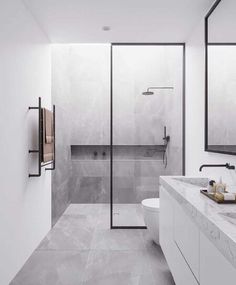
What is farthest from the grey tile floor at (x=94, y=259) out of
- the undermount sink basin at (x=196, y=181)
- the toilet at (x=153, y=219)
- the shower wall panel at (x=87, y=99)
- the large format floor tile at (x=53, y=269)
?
the shower wall panel at (x=87, y=99)

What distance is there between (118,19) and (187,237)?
2199 mm

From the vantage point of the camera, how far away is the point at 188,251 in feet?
4.68

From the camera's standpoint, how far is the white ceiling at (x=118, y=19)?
2.33 m

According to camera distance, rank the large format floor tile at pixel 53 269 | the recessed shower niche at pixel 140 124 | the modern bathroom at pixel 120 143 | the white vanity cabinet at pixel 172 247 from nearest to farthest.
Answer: the white vanity cabinet at pixel 172 247, the modern bathroom at pixel 120 143, the large format floor tile at pixel 53 269, the recessed shower niche at pixel 140 124

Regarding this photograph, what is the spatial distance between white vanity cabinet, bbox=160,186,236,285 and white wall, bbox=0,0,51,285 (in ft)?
4.16

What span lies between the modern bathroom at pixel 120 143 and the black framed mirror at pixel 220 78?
0.01 m

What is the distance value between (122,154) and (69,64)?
2.03 metres

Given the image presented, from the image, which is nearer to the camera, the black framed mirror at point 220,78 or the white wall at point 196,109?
the black framed mirror at point 220,78

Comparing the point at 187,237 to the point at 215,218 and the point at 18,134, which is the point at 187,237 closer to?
the point at 215,218

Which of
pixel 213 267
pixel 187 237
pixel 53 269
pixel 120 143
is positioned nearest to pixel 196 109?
pixel 120 143

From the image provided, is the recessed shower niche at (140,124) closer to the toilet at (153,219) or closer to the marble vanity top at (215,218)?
the toilet at (153,219)

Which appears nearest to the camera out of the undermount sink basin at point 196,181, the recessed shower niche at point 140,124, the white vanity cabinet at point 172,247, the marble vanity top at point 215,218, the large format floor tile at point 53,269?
the marble vanity top at point 215,218

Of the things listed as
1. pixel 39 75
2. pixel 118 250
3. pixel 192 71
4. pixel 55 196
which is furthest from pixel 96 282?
pixel 192 71

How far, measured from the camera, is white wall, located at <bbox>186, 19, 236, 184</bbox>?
262 centimetres
